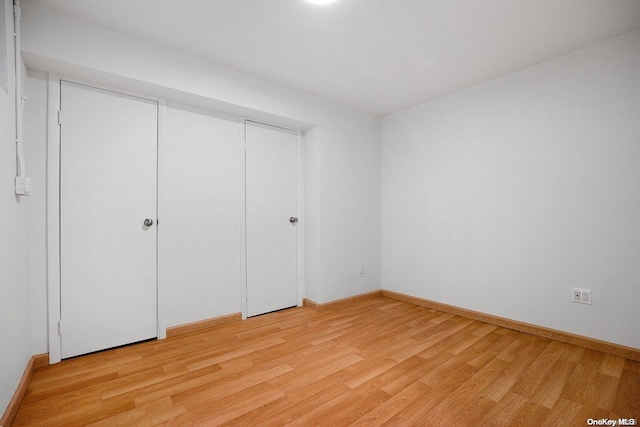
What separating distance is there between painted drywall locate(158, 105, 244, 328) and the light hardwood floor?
35 cm

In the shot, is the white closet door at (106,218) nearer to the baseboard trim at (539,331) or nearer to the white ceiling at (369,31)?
the white ceiling at (369,31)

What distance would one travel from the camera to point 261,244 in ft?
10.1

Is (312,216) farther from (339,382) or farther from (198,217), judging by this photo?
(339,382)

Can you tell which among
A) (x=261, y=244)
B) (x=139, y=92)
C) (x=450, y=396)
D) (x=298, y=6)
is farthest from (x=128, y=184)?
(x=450, y=396)

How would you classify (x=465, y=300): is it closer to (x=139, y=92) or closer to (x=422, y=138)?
(x=422, y=138)

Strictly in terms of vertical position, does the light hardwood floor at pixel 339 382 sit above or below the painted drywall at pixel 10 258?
below

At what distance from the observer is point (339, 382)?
1.79 m

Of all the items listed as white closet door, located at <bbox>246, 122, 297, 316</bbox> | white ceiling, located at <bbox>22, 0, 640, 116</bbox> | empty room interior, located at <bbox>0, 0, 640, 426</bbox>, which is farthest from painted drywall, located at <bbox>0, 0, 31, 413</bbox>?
white closet door, located at <bbox>246, 122, 297, 316</bbox>

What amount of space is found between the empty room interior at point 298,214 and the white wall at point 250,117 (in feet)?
0.07

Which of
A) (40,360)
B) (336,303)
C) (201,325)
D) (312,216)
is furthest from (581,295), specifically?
(40,360)

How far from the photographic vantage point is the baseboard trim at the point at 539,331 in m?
2.09

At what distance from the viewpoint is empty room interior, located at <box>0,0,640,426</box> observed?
1655mm

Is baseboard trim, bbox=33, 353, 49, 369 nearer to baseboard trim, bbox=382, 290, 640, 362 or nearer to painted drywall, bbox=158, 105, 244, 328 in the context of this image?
painted drywall, bbox=158, 105, 244, 328

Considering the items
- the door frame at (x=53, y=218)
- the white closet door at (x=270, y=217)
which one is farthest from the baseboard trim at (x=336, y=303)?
the door frame at (x=53, y=218)
